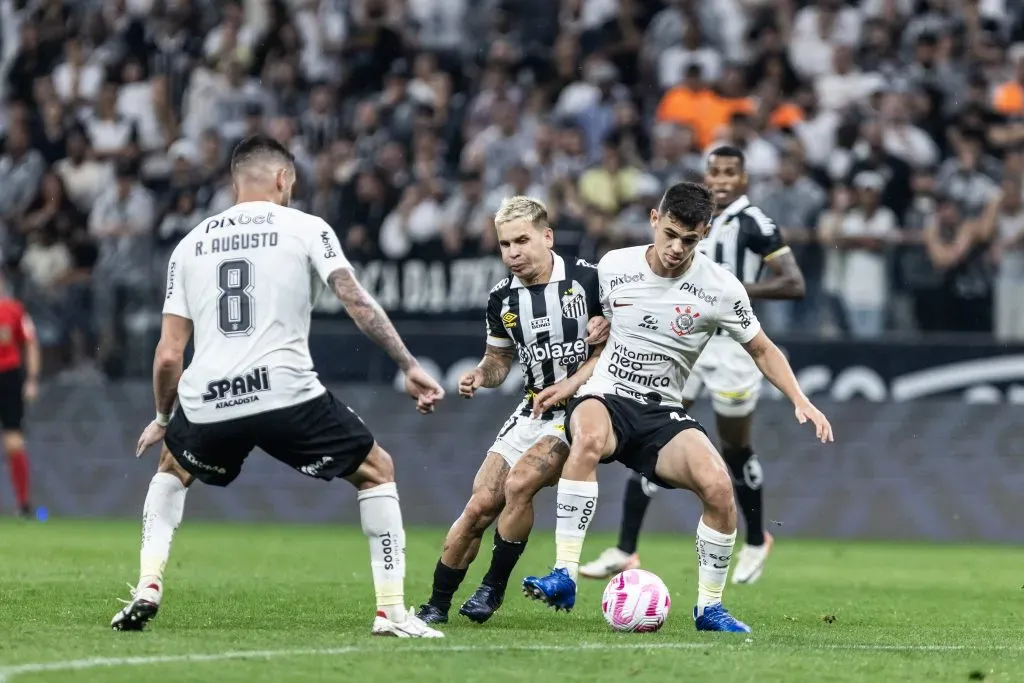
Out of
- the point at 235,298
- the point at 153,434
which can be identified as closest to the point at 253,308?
the point at 235,298

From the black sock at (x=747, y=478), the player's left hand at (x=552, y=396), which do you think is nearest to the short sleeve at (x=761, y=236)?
the black sock at (x=747, y=478)

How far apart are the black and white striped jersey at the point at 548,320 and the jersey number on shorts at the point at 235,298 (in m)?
1.66

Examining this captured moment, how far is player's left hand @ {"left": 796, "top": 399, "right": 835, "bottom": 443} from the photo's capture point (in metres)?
7.71

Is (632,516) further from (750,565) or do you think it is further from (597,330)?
(597,330)

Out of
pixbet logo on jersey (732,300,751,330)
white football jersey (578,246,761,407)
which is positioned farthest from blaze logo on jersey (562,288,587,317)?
pixbet logo on jersey (732,300,751,330)

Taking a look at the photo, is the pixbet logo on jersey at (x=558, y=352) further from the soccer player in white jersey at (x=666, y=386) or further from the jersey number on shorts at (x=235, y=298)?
the jersey number on shorts at (x=235, y=298)

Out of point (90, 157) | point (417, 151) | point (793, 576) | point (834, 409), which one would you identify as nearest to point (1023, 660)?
point (793, 576)

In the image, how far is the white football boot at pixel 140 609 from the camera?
7.30 meters

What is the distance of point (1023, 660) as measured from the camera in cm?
716

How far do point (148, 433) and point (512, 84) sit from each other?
12408mm

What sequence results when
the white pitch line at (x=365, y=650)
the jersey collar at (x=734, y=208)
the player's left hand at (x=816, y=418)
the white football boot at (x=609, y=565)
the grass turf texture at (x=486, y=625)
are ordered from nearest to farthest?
the white pitch line at (x=365, y=650)
the grass turf texture at (x=486, y=625)
the player's left hand at (x=816, y=418)
the jersey collar at (x=734, y=208)
the white football boot at (x=609, y=565)

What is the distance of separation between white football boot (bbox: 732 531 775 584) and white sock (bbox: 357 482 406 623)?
4.48 m

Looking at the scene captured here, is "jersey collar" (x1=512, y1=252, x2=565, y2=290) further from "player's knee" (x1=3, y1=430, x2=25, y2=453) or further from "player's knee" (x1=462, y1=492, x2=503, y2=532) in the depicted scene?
"player's knee" (x1=3, y1=430, x2=25, y2=453)

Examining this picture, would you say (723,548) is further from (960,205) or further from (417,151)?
(417,151)
